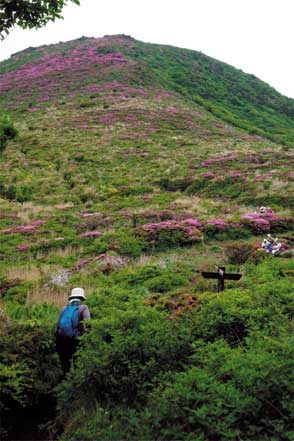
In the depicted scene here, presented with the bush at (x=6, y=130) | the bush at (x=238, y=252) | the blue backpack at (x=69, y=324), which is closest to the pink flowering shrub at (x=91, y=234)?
the bush at (x=6, y=130)

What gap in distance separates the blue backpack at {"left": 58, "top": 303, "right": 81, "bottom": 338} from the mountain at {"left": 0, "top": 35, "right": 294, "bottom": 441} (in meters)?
0.30

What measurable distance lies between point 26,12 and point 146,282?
6165mm

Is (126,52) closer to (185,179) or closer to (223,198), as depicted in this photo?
(185,179)

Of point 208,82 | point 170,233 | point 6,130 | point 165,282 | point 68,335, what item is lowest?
point 165,282

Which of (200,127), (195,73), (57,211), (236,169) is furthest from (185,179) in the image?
(195,73)

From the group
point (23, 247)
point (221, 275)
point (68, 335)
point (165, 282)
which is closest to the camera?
point (68, 335)

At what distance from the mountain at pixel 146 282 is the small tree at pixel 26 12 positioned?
5.10m

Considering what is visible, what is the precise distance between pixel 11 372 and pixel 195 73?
69011 millimetres

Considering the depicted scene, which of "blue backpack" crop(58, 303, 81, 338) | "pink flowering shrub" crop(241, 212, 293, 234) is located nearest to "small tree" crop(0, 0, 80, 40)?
"blue backpack" crop(58, 303, 81, 338)

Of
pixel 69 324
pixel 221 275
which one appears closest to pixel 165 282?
pixel 221 275

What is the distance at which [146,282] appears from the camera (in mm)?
9531

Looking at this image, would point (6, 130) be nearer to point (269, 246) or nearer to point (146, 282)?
point (146, 282)

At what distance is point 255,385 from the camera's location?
414 cm

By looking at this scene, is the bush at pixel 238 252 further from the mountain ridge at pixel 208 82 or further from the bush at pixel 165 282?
the mountain ridge at pixel 208 82
